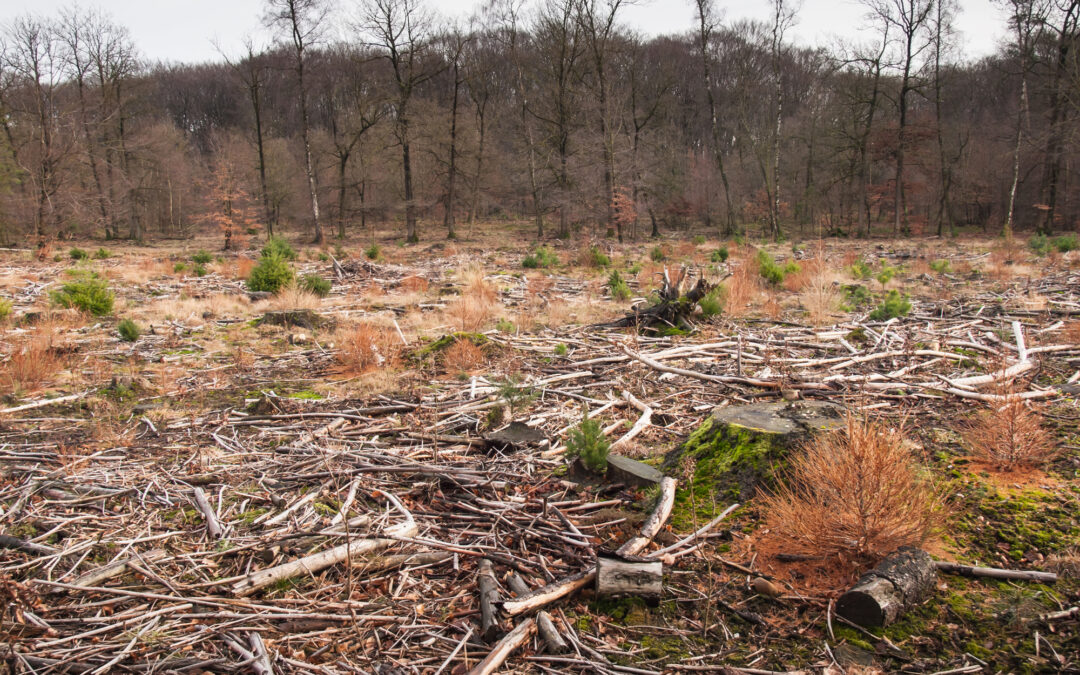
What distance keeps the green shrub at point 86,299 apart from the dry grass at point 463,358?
7393mm

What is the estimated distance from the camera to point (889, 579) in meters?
2.31

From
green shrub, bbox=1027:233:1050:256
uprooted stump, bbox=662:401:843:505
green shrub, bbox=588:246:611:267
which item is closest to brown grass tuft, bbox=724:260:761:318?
uprooted stump, bbox=662:401:843:505

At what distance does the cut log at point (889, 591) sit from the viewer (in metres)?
2.22

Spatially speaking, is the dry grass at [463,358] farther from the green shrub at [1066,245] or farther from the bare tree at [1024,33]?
the bare tree at [1024,33]

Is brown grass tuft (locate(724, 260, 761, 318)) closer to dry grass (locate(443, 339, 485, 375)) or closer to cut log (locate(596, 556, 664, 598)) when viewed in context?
dry grass (locate(443, 339, 485, 375))

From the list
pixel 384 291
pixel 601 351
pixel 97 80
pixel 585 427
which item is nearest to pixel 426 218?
pixel 97 80

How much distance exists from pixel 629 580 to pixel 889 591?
100 centimetres

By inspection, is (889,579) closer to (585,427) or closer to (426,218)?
(585,427)

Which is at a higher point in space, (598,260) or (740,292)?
(598,260)

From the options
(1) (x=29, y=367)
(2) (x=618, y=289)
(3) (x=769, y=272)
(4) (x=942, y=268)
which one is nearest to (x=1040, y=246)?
(4) (x=942, y=268)

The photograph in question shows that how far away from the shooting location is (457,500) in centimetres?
344

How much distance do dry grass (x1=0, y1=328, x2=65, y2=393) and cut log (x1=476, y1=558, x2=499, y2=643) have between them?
5945mm

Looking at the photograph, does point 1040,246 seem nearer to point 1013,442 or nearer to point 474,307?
point 474,307

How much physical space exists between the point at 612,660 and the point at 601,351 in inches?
180
